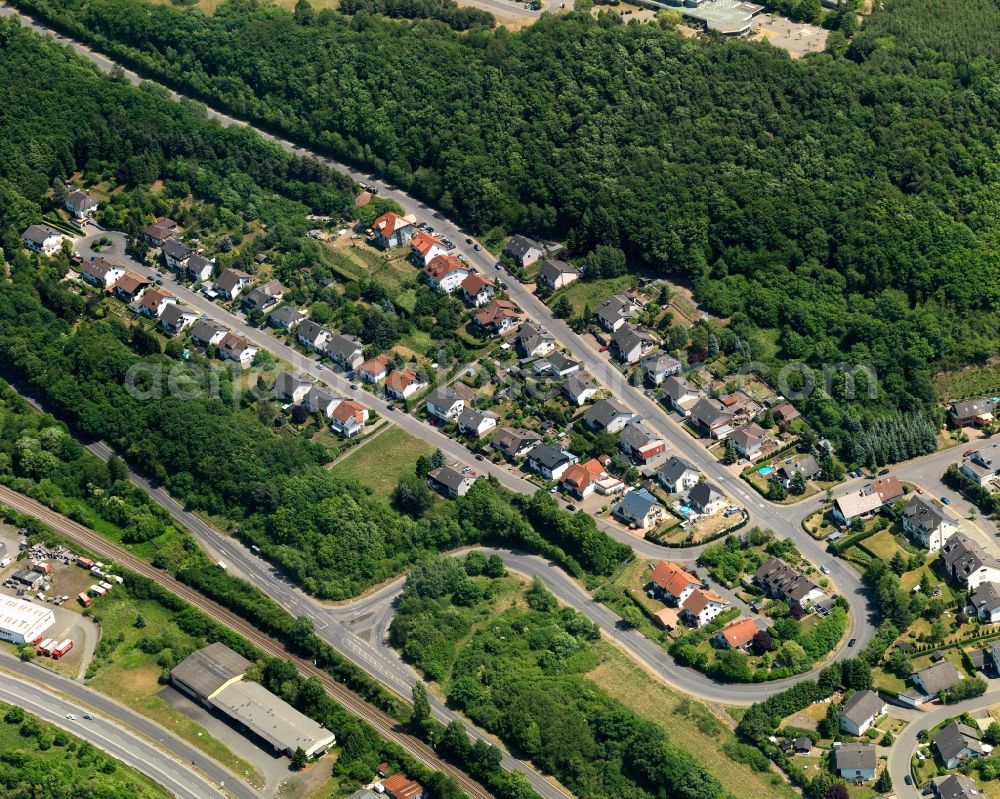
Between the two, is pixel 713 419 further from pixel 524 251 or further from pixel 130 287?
pixel 130 287

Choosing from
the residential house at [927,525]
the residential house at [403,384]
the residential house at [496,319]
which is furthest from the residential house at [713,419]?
the residential house at [403,384]

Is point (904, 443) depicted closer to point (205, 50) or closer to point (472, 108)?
point (472, 108)

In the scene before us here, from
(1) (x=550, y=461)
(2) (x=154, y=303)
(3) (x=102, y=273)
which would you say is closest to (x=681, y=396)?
(1) (x=550, y=461)

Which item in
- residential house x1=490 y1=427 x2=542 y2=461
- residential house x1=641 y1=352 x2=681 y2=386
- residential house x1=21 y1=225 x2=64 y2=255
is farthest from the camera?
residential house x1=21 y1=225 x2=64 y2=255

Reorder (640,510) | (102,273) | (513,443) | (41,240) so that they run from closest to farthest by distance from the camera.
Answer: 1. (640,510)
2. (513,443)
3. (102,273)
4. (41,240)

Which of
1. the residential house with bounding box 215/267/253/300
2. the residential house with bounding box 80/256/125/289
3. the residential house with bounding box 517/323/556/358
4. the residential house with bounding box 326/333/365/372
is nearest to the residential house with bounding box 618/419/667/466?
the residential house with bounding box 517/323/556/358

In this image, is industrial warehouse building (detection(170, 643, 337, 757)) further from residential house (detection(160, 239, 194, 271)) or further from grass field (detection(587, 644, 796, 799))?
residential house (detection(160, 239, 194, 271))
